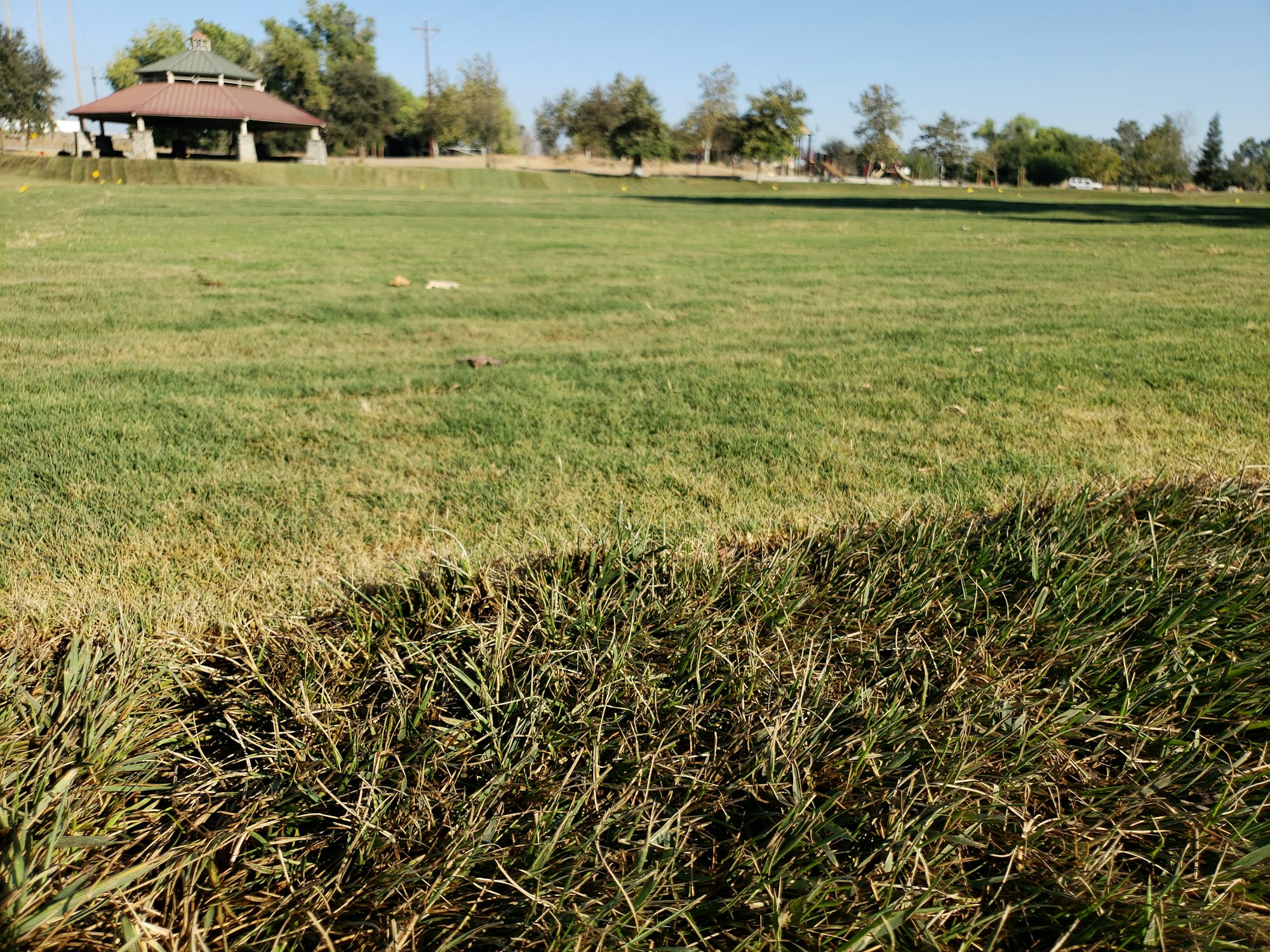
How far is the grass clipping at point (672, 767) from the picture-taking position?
58.3 inches

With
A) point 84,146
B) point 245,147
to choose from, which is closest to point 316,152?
point 245,147

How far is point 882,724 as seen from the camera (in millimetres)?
1852

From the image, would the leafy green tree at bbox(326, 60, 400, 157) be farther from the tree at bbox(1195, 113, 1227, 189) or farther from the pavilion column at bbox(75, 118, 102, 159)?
the tree at bbox(1195, 113, 1227, 189)

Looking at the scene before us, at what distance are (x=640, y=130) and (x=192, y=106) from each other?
89.5ft

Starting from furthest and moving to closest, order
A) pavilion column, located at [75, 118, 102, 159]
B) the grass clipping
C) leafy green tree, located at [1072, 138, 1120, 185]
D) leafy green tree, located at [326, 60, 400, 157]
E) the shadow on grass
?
leafy green tree, located at [1072, 138, 1120, 185]
leafy green tree, located at [326, 60, 400, 157]
pavilion column, located at [75, 118, 102, 159]
the shadow on grass
the grass clipping

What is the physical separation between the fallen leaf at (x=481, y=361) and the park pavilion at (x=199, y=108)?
45.1 metres

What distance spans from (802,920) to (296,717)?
1088 mm

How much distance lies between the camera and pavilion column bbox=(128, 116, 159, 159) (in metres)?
42.9

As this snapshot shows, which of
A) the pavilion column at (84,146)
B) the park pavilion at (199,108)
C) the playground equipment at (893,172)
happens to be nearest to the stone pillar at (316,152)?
the park pavilion at (199,108)

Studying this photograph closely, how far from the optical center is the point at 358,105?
66688mm

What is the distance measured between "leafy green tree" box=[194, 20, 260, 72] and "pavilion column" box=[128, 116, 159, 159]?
48.6 meters

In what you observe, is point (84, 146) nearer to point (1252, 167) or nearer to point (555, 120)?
point (555, 120)

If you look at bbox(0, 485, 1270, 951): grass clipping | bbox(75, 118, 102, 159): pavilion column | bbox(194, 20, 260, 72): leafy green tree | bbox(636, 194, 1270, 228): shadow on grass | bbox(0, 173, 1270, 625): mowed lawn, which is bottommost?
bbox(0, 485, 1270, 951): grass clipping

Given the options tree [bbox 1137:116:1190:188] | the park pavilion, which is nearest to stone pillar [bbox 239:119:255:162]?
the park pavilion
